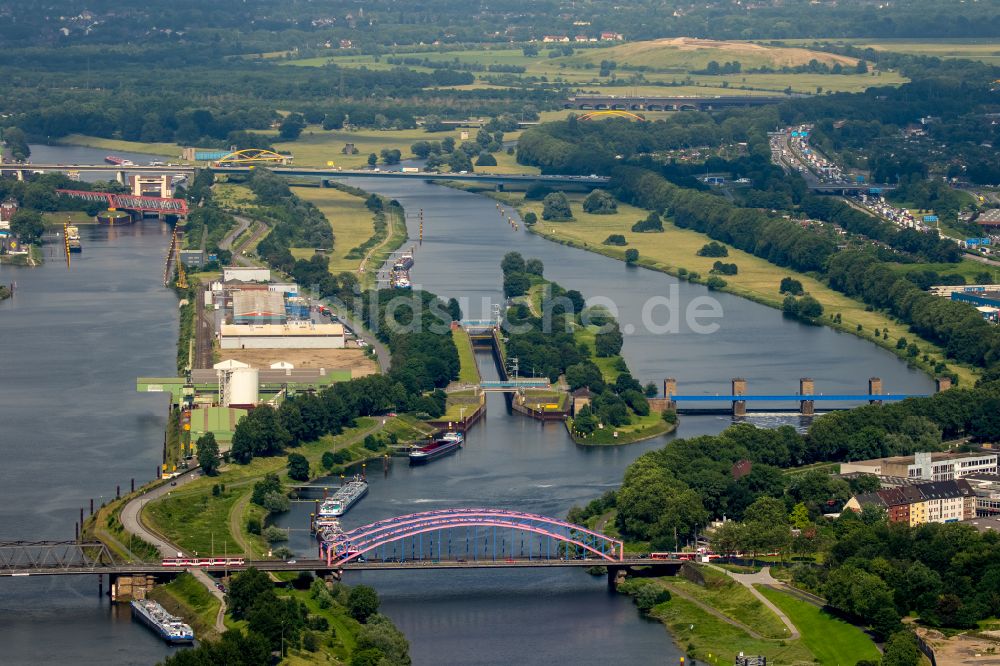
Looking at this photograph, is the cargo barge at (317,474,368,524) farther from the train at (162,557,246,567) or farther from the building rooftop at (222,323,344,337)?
the building rooftop at (222,323,344,337)

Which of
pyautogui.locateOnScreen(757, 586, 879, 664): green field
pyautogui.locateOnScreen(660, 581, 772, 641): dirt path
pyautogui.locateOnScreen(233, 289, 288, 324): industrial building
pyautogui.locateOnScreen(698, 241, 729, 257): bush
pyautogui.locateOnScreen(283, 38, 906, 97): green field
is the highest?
pyautogui.locateOnScreen(757, 586, 879, 664): green field

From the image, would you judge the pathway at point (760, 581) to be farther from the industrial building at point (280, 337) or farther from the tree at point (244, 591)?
the industrial building at point (280, 337)

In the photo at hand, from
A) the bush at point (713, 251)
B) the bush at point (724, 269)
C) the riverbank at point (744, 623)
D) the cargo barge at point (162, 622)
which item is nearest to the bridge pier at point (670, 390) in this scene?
the riverbank at point (744, 623)

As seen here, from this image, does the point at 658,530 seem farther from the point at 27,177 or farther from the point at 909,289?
the point at 27,177

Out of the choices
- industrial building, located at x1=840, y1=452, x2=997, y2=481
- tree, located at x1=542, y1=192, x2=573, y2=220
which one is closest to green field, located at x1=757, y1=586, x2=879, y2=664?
industrial building, located at x1=840, y1=452, x2=997, y2=481

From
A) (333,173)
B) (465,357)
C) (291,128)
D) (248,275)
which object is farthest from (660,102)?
(465,357)

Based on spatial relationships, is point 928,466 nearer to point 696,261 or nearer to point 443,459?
point 443,459
